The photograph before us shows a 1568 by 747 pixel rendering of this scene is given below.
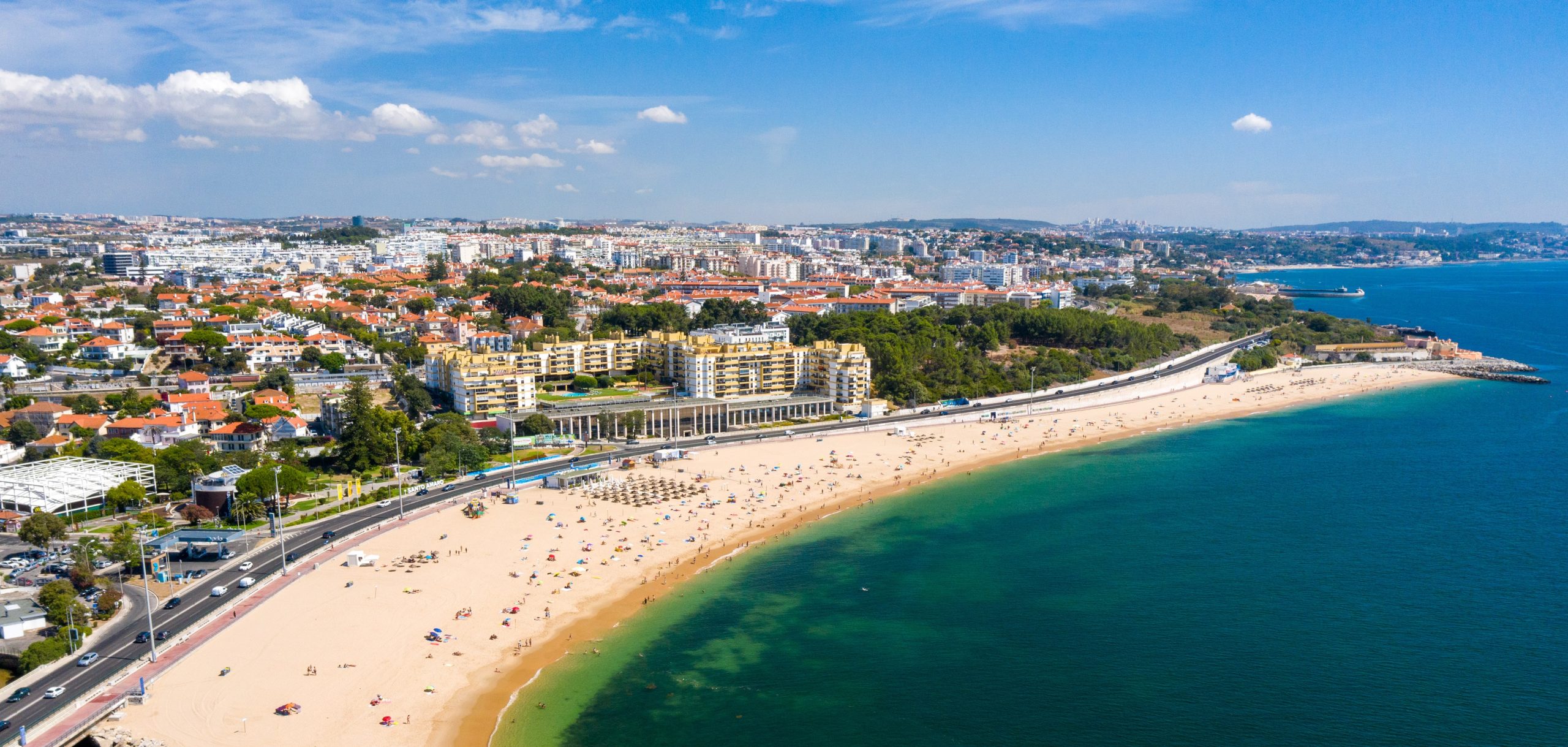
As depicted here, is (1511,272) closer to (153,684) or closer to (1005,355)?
(1005,355)

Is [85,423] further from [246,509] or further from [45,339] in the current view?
[45,339]

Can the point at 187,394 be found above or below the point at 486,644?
above

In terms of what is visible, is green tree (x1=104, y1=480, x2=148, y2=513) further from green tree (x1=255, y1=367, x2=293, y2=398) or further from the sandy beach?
green tree (x1=255, y1=367, x2=293, y2=398)

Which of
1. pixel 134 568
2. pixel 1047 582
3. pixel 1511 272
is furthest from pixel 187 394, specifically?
pixel 1511 272

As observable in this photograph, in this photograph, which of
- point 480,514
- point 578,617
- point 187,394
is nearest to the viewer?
point 578,617

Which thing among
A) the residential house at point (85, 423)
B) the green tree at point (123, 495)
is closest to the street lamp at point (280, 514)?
the green tree at point (123, 495)

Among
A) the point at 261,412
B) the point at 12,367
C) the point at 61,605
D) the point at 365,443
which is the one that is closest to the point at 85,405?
the point at 261,412

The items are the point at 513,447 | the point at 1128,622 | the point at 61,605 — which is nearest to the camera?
the point at 61,605
